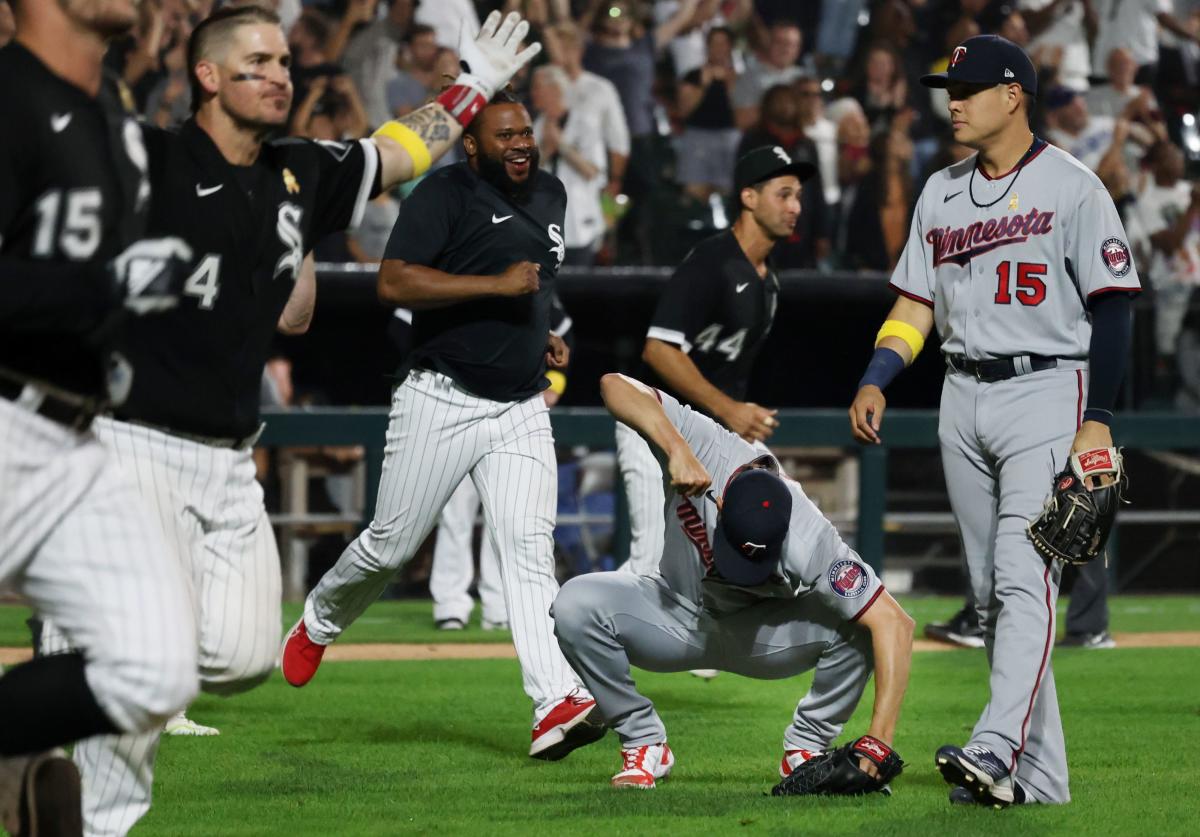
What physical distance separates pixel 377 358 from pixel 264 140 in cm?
933

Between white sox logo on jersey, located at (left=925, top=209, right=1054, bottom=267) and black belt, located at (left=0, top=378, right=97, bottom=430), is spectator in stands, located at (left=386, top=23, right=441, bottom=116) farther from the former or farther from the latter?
black belt, located at (left=0, top=378, right=97, bottom=430)

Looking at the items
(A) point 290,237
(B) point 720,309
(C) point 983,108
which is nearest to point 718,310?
(B) point 720,309

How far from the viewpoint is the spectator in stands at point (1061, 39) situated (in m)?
13.6

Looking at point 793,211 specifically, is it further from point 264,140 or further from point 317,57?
point 317,57

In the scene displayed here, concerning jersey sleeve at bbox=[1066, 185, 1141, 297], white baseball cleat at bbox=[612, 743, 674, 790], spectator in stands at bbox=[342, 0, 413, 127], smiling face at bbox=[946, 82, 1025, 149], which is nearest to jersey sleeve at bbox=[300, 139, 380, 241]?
smiling face at bbox=[946, 82, 1025, 149]

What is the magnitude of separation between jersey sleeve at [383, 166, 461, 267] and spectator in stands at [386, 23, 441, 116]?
236 inches

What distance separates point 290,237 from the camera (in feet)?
13.2

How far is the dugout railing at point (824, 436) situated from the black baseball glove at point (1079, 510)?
6.03 m

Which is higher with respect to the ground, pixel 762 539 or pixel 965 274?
pixel 965 274

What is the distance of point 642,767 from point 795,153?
7.58 metres

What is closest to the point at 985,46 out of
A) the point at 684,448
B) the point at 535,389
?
the point at 684,448

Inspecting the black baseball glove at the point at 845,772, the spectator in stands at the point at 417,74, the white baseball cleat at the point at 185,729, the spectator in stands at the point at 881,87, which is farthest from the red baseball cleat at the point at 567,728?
the spectator in stands at the point at 881,87

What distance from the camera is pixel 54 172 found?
325 centimetres

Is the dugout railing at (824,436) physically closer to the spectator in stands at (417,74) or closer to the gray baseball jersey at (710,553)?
the spectator in stands at (417,74)
